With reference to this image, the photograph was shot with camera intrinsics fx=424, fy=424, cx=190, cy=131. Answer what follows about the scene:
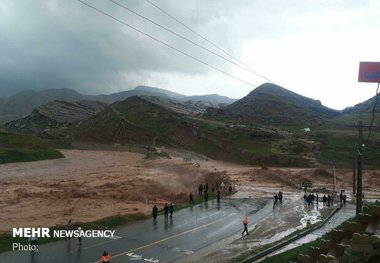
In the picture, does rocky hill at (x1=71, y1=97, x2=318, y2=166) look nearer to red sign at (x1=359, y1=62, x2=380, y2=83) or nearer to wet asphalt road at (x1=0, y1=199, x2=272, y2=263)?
wet asphalt road at (x1=0, y1=199, x2=272, y2=263)

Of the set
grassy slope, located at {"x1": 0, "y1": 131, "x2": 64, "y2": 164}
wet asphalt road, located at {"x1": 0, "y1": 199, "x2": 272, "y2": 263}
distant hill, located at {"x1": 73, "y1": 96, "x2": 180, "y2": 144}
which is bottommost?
wet asphalt road, located at {"x1": 0, "y1": 199, "x2": 272, "y2": 263}

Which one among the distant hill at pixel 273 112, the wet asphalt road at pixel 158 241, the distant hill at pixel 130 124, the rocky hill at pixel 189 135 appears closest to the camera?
the wet asphalt road at pixel 158 241

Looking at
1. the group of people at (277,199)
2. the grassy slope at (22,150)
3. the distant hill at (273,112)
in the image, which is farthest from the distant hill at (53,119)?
the group of people at (277,199)

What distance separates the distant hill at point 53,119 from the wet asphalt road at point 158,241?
11901 centimetres

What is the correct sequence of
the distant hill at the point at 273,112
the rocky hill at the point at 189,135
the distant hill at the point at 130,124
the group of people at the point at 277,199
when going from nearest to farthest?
the group of people at the point at 277,199, the rocky hill at the point at 189,135, the distant hill at the point at 130,124, the distant hill at the point at 273,112

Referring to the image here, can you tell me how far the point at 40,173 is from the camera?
6912cm

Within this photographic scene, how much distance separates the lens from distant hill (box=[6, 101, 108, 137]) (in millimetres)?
160538

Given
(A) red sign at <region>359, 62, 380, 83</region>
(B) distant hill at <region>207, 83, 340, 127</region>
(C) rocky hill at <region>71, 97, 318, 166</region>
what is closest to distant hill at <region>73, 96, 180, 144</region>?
(C) rocky hill at <region>71, 97, 318, 166</region>

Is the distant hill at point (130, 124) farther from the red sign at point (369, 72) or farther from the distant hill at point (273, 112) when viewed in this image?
the red sign at point (369, 72)

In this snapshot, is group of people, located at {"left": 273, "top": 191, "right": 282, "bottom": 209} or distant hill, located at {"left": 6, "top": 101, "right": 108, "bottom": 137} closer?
group of people, located at {"left": 273, "top": 191, "right": 282, "bottom": 209}

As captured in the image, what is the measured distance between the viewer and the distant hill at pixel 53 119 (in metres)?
161

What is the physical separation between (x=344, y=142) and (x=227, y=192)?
153 ft

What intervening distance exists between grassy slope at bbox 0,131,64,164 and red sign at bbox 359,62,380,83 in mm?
71022

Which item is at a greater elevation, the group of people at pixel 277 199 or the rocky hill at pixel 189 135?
the rocky hill at pixel 189 135
